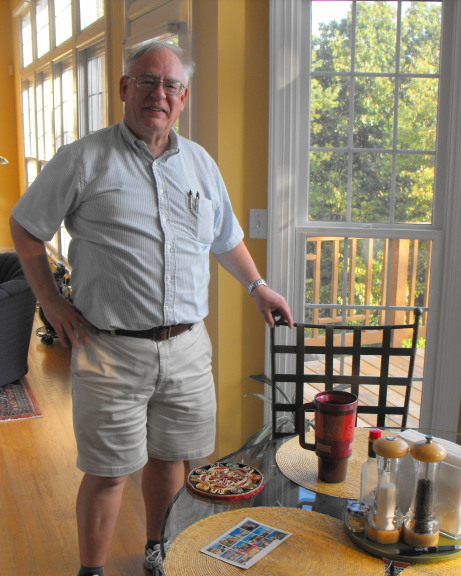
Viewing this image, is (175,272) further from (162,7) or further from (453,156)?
(162,7)

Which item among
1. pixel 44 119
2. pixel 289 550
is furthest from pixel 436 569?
pixel 44 119

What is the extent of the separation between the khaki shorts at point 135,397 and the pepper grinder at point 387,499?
2.91 feet

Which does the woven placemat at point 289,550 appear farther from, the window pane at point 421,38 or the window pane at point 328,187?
the window pane at point 421,38

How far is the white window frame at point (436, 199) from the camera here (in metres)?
2.67

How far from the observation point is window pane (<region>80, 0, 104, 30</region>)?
4.88 m

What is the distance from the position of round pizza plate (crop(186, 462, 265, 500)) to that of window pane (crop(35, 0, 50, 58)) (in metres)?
6.58

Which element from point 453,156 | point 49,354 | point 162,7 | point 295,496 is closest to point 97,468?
point 295,496

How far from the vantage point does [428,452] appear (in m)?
1.19

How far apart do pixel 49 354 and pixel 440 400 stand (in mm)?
3420

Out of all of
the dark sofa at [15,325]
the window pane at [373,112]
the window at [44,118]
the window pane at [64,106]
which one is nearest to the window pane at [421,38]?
the window pane at [373,112]

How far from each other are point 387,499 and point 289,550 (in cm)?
20

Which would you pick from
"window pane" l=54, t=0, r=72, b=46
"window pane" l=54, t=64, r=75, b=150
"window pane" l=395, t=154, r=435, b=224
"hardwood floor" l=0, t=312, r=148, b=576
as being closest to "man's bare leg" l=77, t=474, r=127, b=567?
"hardwood floor" l=0, t=312, r=148, b=576

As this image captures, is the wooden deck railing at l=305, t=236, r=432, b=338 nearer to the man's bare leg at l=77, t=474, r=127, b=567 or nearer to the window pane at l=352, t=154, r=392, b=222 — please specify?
the window pane at l=352, t=154, r=392, b=222

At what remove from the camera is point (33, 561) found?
8.16 feet
